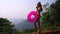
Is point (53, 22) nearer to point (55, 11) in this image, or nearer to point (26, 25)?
point (55, 11)

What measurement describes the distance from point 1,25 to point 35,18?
295 inches

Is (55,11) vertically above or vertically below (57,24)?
above

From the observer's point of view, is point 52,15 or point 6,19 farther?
point 52,15

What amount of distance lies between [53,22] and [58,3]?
182cm

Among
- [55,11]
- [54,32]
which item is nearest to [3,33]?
[54,32]

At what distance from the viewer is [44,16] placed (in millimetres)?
18234

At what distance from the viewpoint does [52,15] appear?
18.3 metres

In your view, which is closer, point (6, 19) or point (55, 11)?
point (6, 19)

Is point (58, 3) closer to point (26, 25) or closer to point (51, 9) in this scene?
point (51, 9)

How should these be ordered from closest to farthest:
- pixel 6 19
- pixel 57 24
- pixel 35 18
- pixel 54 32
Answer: pixel 35 18, pixel 54 32, pixel 6 19, pixel 57 24

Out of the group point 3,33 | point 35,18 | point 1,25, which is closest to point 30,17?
point 35,18

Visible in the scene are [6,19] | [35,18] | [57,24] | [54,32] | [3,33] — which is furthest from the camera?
[57,24]

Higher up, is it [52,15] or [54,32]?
[52,15]

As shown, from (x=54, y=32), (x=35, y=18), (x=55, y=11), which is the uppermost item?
(x=55, y=11)
